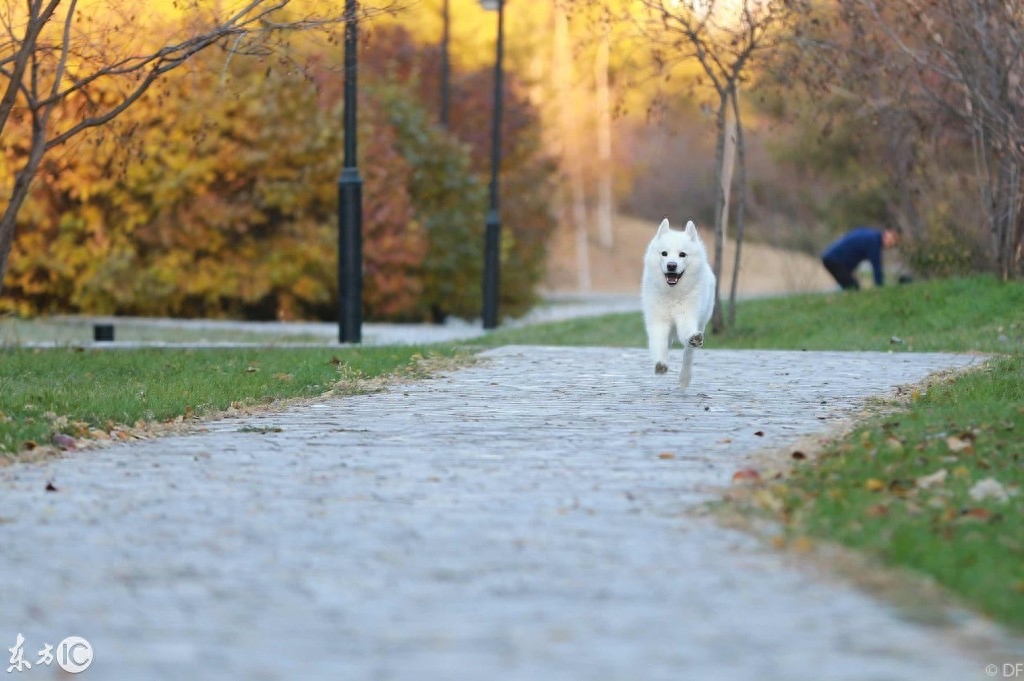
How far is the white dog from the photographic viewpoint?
506 inches

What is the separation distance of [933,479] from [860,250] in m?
20.2

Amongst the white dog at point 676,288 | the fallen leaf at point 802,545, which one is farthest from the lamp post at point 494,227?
the fallen leaf at point 802,545

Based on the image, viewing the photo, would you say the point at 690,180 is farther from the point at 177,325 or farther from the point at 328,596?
the point at 328,596

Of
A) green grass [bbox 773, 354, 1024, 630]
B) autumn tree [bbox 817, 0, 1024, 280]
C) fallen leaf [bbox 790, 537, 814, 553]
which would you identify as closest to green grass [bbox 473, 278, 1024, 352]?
autumn tree [bbox 817, 0, 1024, 280]

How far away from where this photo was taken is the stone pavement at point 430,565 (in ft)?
16.2

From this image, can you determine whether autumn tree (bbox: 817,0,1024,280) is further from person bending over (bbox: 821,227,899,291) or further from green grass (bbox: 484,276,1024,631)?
green grass (bbox: 484,276,1024,631)

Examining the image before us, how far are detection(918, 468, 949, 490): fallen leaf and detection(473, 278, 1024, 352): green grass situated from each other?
9.87 metres

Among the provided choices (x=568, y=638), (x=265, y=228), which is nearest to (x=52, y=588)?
(x=568, y=638)

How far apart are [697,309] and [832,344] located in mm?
7872

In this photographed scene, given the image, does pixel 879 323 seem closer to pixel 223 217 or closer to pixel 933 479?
pixel 933 479

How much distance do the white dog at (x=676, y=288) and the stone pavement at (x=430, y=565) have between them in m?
2.18

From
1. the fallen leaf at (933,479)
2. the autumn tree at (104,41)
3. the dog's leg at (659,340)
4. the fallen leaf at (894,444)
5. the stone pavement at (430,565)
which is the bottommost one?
the stone pavement at (430,565)

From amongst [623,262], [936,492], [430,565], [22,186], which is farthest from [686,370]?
[623,262]

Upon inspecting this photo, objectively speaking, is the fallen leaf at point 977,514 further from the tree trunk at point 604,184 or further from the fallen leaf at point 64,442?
the tree trunk at point 604,184
